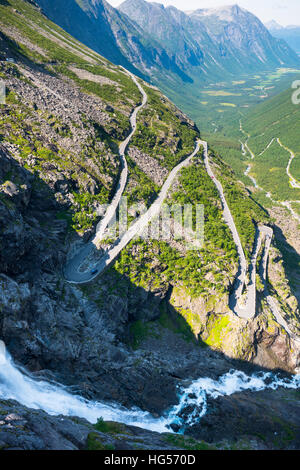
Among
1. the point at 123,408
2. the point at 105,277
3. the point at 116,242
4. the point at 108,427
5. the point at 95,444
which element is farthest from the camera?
the point at 116,242

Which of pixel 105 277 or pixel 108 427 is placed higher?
pixel 105 277

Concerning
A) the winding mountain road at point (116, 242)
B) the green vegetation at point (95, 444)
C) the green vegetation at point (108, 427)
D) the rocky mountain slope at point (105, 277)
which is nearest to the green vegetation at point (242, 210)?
the rocky mountain slope at point (105, 277)

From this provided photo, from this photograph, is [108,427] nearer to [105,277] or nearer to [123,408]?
[123,408]

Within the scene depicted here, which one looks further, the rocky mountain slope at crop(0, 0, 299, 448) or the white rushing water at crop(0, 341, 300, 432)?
the rocky mountain slope at crop(0, 0, 299, 448)

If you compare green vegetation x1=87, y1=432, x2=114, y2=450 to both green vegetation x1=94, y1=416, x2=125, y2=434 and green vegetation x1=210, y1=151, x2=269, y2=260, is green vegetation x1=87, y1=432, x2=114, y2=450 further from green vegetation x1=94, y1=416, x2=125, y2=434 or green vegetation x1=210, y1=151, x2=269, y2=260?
green vegetation x1=210, y1=151, x2=269, y2=260

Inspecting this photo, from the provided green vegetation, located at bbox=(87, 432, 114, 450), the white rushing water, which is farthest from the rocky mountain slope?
the white rushing water

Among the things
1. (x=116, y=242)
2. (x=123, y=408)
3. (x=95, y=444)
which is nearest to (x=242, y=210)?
(x=116, y=242)
